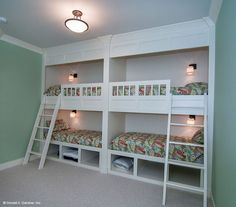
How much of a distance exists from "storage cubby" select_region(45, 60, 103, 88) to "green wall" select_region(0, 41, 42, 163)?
0.36m

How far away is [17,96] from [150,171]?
3065 mm

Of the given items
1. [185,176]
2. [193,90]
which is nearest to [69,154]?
[185,176]

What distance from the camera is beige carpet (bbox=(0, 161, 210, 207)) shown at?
2.11 metres

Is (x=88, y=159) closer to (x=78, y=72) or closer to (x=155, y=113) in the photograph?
(x=155, y=113)

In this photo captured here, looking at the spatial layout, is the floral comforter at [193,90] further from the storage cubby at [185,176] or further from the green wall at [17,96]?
the green wall at [17,96]

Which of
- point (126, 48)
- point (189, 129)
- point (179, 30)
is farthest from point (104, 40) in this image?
point (189, 129)

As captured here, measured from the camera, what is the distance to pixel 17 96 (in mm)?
3363

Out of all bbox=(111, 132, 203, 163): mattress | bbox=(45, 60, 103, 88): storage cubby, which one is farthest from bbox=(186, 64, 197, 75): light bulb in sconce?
bbox=(45, 60, 103, 88): storage cubby

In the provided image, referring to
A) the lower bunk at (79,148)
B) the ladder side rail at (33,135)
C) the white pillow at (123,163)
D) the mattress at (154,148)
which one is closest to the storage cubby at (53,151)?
the lower bunk at (79,148)

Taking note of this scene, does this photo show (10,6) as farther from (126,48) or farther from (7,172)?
(7,172)

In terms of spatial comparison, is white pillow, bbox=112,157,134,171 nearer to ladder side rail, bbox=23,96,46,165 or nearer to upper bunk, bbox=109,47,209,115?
upper bunk, bbox=109,47,209,115

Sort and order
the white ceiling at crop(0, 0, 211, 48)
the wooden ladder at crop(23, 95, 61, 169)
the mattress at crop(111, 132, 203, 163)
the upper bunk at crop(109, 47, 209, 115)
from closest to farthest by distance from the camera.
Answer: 1. the white ceiling at crop(0, 0, 211, 48)
2. the mattress at crop(111, 132, 203, 163)
3. the upper bunk at crop(109, 47, 209, 115)
4. the wooden ladder at crop(23, 95, 61, 169)

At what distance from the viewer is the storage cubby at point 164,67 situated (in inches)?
122

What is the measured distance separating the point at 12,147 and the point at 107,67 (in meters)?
2.50
